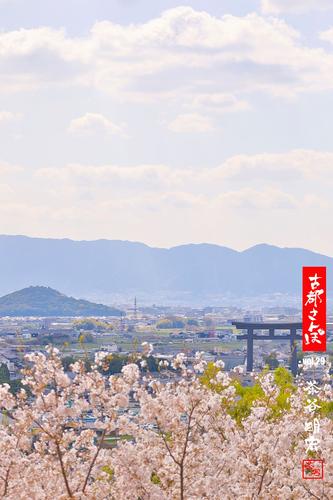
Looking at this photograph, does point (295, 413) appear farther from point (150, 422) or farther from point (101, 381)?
point (101, 381)

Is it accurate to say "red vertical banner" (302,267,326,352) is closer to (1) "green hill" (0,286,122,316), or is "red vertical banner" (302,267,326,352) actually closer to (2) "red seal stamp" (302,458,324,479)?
(2) "red seal stamp" (302,458,324,479)

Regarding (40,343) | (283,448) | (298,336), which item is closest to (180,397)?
(283,448)

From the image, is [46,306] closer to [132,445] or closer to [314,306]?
[314,306]

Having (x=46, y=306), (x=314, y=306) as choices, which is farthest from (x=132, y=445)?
(x=46, y=306)

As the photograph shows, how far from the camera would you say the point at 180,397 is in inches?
378

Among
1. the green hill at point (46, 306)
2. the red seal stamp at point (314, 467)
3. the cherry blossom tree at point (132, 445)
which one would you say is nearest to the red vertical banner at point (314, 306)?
the cherry blossom tree at point (132, 445)

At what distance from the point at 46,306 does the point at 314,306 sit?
6564 inches

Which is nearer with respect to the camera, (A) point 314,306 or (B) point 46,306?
(A) point 314,306

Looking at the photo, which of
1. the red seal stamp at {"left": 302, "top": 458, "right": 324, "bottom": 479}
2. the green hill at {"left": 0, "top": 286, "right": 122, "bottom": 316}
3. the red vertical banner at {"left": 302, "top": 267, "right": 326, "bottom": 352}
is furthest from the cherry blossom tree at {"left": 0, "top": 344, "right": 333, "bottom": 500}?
the green hill at {"left": 0, "top": 286, "right": 122, "bottom": 316}

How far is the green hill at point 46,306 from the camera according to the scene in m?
173

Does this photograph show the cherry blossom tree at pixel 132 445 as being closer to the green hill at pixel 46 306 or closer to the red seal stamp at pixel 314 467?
the red seal stamp at pixel 314 467

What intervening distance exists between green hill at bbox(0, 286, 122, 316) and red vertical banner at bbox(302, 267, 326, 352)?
517 ft

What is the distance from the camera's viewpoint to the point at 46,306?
579 feet

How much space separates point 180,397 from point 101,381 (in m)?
0.82
